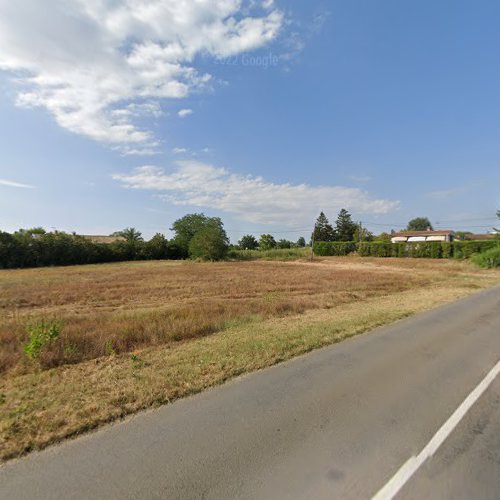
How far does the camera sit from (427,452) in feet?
10.9

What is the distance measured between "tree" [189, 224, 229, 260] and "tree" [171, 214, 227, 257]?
41.0 ft

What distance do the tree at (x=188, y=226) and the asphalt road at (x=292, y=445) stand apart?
244 feet

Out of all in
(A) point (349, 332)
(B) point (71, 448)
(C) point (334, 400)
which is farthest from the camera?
(A) point (349, 332)

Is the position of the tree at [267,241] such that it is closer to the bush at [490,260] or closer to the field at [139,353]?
the bush at [490,260]

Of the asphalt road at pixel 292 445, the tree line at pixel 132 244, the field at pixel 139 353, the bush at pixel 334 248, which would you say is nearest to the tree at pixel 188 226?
the tree line at pixel 132 244

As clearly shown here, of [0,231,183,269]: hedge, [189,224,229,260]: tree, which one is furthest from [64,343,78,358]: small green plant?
[189,224,229,260]: tree

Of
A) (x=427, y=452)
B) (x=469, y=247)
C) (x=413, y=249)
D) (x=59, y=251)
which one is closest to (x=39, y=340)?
(x=427, y=452)

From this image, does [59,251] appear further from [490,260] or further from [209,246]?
[490,260]

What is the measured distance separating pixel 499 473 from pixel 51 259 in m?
62.6

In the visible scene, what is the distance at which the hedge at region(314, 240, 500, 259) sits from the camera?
48.4 meters

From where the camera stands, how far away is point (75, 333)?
7594 millimetres

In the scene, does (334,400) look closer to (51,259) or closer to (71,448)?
(71,448)

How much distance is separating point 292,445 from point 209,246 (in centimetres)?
6044

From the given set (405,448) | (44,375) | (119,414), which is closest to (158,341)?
(44,375)
